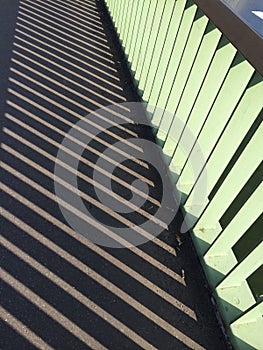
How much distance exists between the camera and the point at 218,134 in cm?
190

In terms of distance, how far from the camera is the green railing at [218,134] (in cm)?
160

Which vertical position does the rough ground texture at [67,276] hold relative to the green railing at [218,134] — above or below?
below

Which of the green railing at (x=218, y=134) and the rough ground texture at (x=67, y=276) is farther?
the rough ground texture at (x=67, y=276)

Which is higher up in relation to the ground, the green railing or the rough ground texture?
the green railing

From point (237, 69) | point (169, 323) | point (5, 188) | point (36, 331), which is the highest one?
point (237, 69)

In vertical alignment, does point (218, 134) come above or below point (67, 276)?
above

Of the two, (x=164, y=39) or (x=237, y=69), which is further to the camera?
(x=164, y=39)

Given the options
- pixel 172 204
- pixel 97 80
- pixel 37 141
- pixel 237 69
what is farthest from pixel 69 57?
pixel 237 69

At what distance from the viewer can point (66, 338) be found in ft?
6.12

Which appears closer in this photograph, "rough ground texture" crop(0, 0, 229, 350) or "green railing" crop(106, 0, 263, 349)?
"green railing" crop(106, 0, 263, 349)

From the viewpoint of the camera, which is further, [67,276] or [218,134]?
[67,276]

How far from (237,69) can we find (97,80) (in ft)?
7.79

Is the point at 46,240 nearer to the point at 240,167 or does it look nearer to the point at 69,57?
the point at 240,167

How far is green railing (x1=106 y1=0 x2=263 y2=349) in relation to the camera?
5.26 feet
